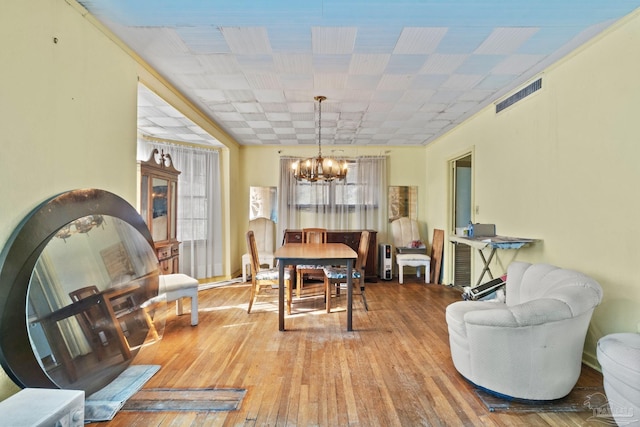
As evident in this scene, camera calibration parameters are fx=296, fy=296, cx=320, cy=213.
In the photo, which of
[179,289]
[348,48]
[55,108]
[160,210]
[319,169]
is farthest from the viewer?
[319,169]

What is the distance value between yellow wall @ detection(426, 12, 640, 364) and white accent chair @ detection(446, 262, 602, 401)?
46 cm

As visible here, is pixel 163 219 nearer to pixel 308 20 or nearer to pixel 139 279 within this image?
pixel 139 279

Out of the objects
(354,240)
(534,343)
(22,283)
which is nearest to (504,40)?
(534,343)

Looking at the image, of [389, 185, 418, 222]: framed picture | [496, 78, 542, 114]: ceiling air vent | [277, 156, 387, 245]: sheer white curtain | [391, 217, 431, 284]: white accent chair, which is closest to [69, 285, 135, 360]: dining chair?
[277, 156, 387, 245]: sheer white curtain

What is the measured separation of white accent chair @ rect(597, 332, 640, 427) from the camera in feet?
5.03

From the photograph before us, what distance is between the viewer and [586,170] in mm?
2453

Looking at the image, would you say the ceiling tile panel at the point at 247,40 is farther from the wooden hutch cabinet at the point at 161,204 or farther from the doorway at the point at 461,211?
the doorway at the point at 461,211

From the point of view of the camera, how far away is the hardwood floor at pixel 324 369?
5.91 ft

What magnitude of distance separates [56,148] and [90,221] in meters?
0.52

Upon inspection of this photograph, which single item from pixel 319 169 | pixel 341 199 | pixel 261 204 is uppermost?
pixel 319 169

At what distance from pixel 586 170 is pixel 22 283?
156 inches

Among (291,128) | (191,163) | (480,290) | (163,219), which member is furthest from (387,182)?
(163,219)

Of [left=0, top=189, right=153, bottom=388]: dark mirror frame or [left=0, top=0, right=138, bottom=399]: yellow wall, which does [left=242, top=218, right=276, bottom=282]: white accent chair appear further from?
[left=0, top=189, right=153, bottom=388]: dark mirror frame

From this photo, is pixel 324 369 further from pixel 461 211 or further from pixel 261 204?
pixel 261 204
